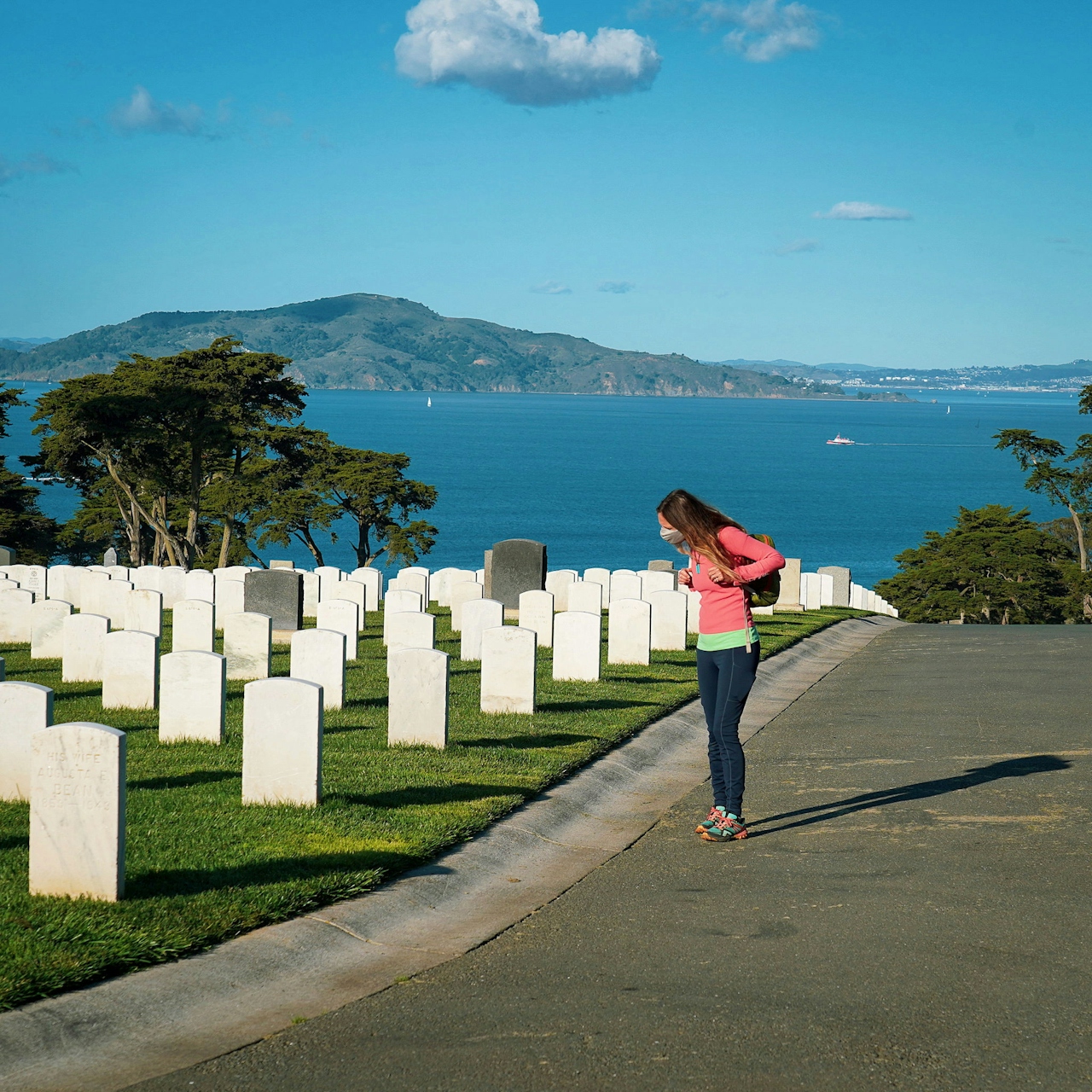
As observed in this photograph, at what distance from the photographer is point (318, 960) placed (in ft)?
17.2

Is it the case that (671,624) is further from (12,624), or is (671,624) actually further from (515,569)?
(12,624)

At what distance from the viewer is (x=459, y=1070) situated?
4145 mm

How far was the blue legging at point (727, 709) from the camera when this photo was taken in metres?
7.12

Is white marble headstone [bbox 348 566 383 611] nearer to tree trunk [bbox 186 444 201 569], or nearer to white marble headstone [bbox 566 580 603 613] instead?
white marble headstone [bbox 566 580 603 613]

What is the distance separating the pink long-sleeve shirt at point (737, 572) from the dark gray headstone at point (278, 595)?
11.0 metres

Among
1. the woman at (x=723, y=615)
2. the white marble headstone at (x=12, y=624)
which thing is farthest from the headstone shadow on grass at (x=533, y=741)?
the white marble headstone at (x=12, y=624)

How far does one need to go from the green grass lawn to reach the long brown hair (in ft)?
6.70

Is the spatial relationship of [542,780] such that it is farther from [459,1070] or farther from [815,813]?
[459,1070]

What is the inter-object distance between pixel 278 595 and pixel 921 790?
11040mm

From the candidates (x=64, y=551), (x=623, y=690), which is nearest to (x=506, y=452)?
(x=64, y=551)

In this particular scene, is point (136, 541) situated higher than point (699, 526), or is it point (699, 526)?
point (699, 526)

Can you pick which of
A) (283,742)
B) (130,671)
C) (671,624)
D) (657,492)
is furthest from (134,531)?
(657,492)

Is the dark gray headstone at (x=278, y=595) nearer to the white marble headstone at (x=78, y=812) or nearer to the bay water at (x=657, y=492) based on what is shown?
the white marble headstone at (x=78, y=812)

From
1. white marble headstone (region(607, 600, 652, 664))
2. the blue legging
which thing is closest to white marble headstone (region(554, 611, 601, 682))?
white marble headstone (region(607, 600, 652, 664))
